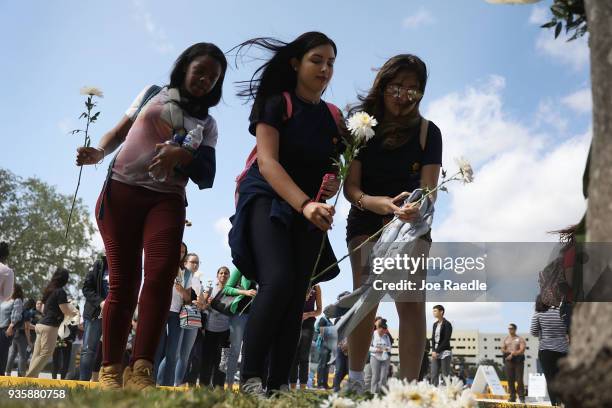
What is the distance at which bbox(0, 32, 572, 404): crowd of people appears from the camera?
3.41 metres

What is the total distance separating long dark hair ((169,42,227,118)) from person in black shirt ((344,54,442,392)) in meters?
0.94

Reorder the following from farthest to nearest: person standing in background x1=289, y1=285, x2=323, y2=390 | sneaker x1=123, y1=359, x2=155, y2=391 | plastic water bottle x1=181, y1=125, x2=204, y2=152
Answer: person standing in background x1=289, y1=285, x2=323, y2=390 < plastic water bottle x1=181, y1=125, x2=204, y2=152 < sneaker x1=123, y1=359, x2=155, y2=391

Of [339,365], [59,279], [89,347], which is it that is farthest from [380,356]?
[89,347]

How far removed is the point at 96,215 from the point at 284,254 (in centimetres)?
132

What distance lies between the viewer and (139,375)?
355 cm

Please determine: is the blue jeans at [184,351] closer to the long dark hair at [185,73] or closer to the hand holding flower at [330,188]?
the long dark hair at [185,73]

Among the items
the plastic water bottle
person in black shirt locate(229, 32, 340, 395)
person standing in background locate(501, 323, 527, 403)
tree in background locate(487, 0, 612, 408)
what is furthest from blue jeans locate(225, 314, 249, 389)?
person standing in background locate(501, 323, 527, 403)

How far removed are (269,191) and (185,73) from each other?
44.3 inches

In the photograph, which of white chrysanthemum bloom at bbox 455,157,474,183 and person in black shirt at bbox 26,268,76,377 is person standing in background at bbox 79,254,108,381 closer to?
person in black shirt at bbox 26,268,76,377

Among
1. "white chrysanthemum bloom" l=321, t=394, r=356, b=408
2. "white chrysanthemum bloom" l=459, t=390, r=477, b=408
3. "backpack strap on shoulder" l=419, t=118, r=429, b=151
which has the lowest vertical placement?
"white chrysanthemum bloom" l=321, t=394, r=356, b=408

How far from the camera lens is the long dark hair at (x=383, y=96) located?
165 inches

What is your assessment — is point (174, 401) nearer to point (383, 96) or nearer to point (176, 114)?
point (176, 114)

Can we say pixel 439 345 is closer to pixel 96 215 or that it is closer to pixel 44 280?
pixel 96 215

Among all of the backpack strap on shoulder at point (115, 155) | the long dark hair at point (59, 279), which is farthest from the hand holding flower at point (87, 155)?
the long dark hair at point (59, 279)
